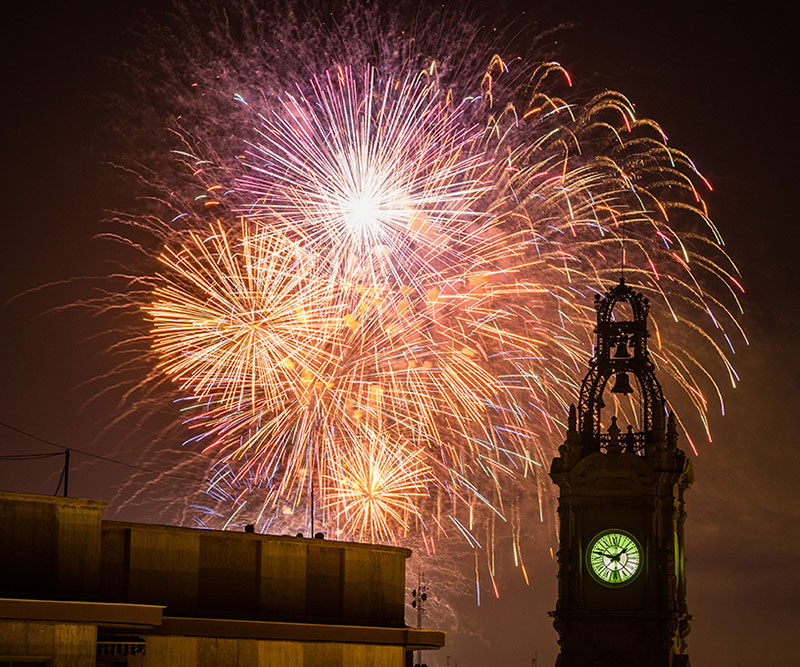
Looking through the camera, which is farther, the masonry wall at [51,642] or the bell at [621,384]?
the bell at [621,384]

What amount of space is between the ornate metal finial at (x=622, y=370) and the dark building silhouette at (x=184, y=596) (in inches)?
1631

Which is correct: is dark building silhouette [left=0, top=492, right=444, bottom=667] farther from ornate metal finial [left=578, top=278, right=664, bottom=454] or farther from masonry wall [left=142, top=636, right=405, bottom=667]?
ornate metal finial [left=578, top=278, right=664, bottom=454]

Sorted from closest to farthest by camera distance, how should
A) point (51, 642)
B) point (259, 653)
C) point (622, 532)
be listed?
point (51, 642) → point (259, 653) → point (622, 532)

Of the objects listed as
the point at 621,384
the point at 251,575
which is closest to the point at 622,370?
the point at 621,384

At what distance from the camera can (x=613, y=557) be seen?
85875 mm

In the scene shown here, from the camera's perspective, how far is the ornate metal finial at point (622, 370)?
284 feet

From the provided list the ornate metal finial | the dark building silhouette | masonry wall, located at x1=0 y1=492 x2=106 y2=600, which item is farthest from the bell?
masonry wall, located at x1=0 y1=492 x2=106 y2=600

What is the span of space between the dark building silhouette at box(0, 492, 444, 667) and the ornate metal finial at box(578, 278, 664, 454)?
1631 inches

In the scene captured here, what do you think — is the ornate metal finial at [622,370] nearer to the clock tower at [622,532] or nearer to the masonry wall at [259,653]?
the clock tower at [622,532]

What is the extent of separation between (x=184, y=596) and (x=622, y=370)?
4989 cm

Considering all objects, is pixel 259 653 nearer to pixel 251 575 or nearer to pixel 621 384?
pixel 251 575

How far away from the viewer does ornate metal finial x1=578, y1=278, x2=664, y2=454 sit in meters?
86.7

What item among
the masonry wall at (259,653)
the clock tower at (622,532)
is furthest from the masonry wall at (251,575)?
the clock tower at (622,532)

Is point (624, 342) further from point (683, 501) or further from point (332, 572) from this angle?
point (332, 572)
